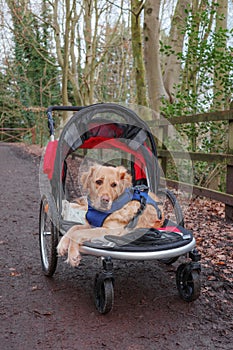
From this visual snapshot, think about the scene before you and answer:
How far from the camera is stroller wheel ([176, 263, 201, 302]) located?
10.2ft

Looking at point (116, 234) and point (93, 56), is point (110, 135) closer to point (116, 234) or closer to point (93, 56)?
point (116, 234)

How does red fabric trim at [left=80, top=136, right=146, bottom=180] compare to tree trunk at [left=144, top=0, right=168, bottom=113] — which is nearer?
red fabric trim at [left=80, top=136, right=146, bottom=180]

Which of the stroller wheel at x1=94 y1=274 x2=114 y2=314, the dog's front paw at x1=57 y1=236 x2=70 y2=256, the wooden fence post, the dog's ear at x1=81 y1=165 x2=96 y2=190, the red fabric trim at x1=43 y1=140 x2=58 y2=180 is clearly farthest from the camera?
the wooden fence post

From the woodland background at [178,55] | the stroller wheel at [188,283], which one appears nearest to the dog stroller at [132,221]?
the stroller wheel at [188,283]

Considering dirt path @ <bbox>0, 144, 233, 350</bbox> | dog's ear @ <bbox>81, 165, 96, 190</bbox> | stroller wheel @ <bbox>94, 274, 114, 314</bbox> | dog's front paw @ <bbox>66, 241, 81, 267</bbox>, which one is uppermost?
dog's ear @ <bbox>81, 165, 96, 190</bbox>

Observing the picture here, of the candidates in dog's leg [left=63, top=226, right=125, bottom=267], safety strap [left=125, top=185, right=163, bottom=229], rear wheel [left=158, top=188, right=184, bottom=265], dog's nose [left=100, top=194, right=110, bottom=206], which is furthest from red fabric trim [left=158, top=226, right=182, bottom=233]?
dog's nose [left=100, top=194, right=110, bottom=206]

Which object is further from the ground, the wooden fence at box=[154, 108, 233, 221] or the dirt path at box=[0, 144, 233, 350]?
the wooden fence at box=[154, 108, 233, 221]

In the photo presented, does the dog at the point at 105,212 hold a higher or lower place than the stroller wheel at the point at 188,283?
higher

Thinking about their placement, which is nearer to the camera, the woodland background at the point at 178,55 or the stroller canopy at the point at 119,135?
the stroller canopy at the point at 119,135

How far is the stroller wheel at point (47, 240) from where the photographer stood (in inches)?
138

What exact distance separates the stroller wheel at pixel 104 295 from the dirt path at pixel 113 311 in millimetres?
75

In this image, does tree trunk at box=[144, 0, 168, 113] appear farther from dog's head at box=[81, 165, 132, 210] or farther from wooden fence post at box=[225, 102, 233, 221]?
dog's head at box=[81, 165, 132, 210]

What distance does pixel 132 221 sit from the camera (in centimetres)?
338

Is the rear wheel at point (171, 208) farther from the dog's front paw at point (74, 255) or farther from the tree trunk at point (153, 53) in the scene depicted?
the tree trunk at point (153, 53)
